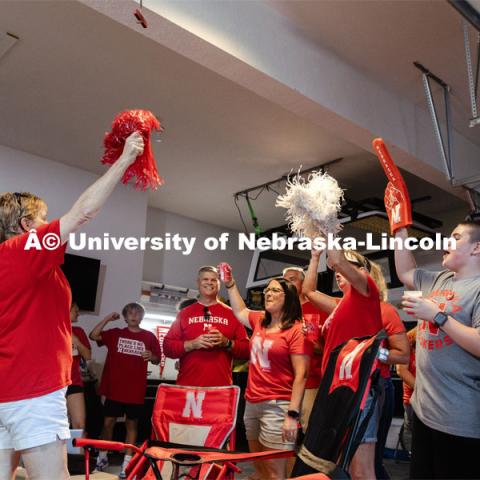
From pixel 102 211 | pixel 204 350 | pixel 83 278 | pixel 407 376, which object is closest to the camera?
pixel 204 350

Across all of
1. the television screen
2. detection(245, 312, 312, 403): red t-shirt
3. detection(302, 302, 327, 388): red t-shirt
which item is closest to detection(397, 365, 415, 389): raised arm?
detection(302, 302, 327, 388): red t-shirt

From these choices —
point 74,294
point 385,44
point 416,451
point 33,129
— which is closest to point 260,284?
point 74,294

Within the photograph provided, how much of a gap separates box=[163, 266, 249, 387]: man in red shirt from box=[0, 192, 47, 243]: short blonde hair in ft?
5.48

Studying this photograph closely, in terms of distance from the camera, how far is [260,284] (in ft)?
22.3

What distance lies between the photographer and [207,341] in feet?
11.0

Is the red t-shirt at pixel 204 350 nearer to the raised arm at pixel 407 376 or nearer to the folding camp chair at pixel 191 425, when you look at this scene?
the folding camp chair at pixel 191 425

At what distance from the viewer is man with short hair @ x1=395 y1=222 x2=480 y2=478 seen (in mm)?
1860

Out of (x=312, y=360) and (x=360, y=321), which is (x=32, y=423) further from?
(x=312, y=360)

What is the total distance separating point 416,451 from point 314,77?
8.54 ft

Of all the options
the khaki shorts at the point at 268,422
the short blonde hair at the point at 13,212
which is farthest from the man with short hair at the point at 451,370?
the short blonde hair at the point at 13,212

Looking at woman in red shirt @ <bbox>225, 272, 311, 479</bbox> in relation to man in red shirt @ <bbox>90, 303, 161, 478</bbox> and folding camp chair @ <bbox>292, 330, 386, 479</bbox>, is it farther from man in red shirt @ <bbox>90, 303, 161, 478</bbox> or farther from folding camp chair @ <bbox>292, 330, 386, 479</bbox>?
man in red shirt @ <bbox>90, 303, 161, 478</bbox>

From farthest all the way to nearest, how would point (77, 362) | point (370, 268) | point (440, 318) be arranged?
1. point (77, 362)
2. point (370, 268)
3. point (440, 318)

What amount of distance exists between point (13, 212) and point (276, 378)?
5.68 ft

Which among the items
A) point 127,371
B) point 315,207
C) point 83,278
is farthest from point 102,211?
point 315,207
